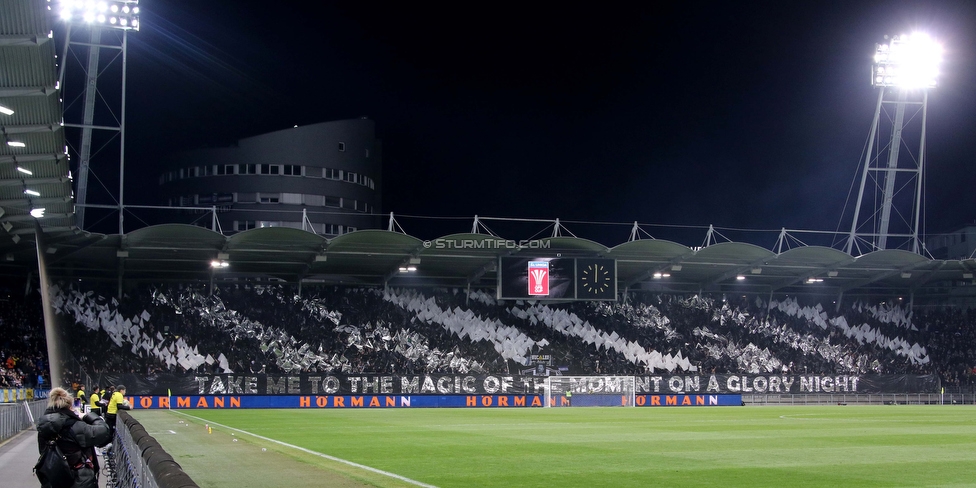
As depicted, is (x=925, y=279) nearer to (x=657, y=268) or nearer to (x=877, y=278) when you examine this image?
(x=877, y=278)

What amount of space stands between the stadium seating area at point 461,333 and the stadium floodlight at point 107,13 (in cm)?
1580

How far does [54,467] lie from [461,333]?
4859 cm

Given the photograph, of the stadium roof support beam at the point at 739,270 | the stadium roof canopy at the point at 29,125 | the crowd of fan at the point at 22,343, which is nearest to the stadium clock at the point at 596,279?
the stadium roof support beam at the point at 739,270

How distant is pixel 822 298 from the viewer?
67000 mm

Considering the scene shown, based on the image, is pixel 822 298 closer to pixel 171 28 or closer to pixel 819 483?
pixel 171 28

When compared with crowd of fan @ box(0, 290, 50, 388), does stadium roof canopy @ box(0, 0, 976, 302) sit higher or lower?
higher

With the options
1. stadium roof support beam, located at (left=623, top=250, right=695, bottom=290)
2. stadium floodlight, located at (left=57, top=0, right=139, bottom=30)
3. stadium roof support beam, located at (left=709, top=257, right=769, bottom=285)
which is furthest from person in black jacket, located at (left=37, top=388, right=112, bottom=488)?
stadium roof support beam, located at (left=709, top=257, right=769, bottom=285)

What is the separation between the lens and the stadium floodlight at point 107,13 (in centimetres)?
4084

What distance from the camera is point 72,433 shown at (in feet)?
28.5

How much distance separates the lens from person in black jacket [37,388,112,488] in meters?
8.61

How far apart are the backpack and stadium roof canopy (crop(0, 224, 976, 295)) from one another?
3653 centimetres

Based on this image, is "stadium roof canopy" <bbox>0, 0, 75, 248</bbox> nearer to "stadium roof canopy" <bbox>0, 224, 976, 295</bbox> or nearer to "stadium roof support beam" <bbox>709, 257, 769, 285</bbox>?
"stadium roof canopy" <bbox>0, 224, 976, 295</bbox>

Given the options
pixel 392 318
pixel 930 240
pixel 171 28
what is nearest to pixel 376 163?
pixel 171 28

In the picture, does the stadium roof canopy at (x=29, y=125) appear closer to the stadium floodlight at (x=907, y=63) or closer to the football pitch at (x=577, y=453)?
the football pitch at (x=577, y=453)
